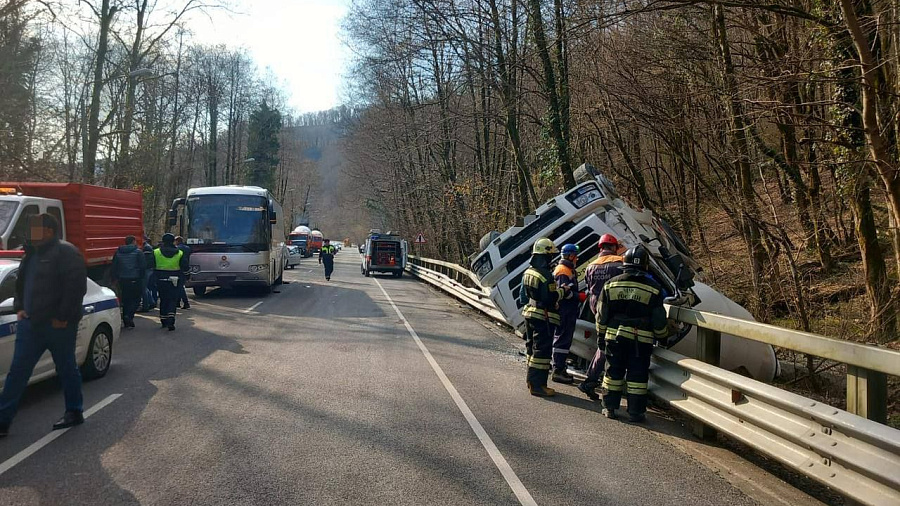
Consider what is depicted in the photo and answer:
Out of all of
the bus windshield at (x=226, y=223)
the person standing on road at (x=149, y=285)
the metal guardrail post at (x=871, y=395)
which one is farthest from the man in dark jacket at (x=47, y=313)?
the bus windshield at (x=226, y=223)

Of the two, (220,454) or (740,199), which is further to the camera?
(740,199)

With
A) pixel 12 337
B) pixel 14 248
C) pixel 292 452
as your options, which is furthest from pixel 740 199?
pixel 14 248

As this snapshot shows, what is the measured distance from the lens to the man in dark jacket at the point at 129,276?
530 inches

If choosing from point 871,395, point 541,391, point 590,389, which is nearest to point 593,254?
point 590,389

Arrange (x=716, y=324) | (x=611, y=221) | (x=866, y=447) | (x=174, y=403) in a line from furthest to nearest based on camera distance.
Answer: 1. (x=611, y=221)
2. (x=174, y=403)
3. (x=716, y=324)
4. (x=866, y=447)

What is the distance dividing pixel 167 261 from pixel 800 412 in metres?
12.1

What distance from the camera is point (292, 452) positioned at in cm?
541

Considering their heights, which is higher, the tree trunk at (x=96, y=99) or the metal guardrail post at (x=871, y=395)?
the tree trunk at (x=96, y=99)

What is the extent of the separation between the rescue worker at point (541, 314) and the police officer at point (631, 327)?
3.49 feet

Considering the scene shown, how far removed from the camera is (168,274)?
43.2 feet

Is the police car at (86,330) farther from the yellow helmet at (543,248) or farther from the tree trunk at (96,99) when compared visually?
the tree trunk at (96,99)

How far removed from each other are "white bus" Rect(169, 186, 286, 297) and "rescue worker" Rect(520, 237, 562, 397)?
13.2 metres

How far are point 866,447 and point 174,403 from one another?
632cm

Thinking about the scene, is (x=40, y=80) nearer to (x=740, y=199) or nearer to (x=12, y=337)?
(x=12, y=337)
